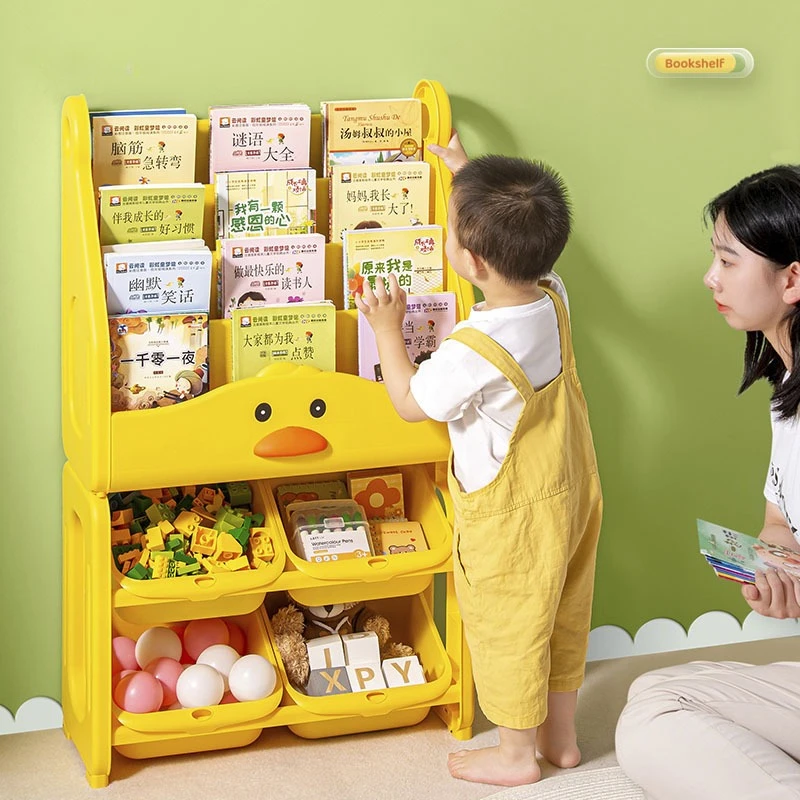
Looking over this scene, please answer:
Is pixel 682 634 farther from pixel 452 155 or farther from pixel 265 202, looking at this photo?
pixel 265 202

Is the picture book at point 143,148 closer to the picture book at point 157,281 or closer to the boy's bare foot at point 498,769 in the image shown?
the picture book at point 157,281

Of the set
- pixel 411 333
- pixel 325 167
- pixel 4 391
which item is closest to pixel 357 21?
pixel 325 167

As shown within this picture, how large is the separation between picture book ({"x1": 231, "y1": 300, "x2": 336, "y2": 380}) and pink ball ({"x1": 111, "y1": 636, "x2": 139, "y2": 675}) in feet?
1.78

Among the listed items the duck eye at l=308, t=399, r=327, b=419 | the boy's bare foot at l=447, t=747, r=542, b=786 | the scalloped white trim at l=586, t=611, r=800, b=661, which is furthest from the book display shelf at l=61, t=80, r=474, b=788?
the scalloped white trim at l=586, t=611, r=800, b=661

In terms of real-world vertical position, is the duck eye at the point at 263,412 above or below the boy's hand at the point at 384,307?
below

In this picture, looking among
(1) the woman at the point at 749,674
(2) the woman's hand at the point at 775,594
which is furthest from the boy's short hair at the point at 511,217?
(2) the woman's hand at the point at 775,594

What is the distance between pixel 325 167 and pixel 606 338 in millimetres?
670

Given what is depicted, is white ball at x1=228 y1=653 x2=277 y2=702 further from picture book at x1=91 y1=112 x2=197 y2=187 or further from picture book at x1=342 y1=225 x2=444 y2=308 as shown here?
picture book at x1=91 y1=112 x2=197 y2=187

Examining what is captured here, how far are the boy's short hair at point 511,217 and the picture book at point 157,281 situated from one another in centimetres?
41

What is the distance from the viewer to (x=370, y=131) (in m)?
2.00

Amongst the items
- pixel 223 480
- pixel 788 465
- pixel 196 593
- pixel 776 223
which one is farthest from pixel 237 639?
pixel 776 223

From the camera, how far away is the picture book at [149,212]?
181cm

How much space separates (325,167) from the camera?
78.8 inches

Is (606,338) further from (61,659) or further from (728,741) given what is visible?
(61,659)
